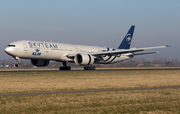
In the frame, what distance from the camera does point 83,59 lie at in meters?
46.5

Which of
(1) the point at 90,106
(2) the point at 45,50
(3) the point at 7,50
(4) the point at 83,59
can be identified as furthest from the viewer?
(4) the point at 83,59

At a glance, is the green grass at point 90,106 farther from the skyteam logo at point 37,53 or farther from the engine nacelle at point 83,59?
the engine nacelle at point 83,59

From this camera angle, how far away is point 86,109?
13172 mm

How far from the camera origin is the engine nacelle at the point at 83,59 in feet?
153

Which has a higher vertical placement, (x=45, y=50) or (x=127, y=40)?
(x=127, y=40)

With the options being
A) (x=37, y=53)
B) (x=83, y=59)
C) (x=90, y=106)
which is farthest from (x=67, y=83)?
(x=83, y=59)

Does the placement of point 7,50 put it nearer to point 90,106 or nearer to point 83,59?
point 83,59

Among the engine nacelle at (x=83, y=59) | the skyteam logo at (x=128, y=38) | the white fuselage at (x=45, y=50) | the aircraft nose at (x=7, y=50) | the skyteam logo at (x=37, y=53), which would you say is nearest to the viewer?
the aircraft nose at (x=7, y=50)

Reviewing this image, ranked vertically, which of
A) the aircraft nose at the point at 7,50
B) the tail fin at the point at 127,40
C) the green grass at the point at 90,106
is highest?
the tail fin at the point at 127,40

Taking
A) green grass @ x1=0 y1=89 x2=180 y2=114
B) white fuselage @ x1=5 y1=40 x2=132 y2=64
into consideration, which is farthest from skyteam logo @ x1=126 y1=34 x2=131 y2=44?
green grass @ x1=0 y1=89 x2=180 y2=114

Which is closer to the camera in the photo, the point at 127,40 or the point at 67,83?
the point at 67,83

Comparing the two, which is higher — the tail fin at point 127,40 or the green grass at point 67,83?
the tail fin at point 127,40

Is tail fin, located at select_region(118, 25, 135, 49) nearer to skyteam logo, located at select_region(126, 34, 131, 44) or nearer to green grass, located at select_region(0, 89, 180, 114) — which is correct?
skyteam logo, located at select_region(126, 34, 131, 44)

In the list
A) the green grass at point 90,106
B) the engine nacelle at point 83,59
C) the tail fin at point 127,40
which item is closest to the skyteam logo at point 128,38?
the tail fin at point 127,40
